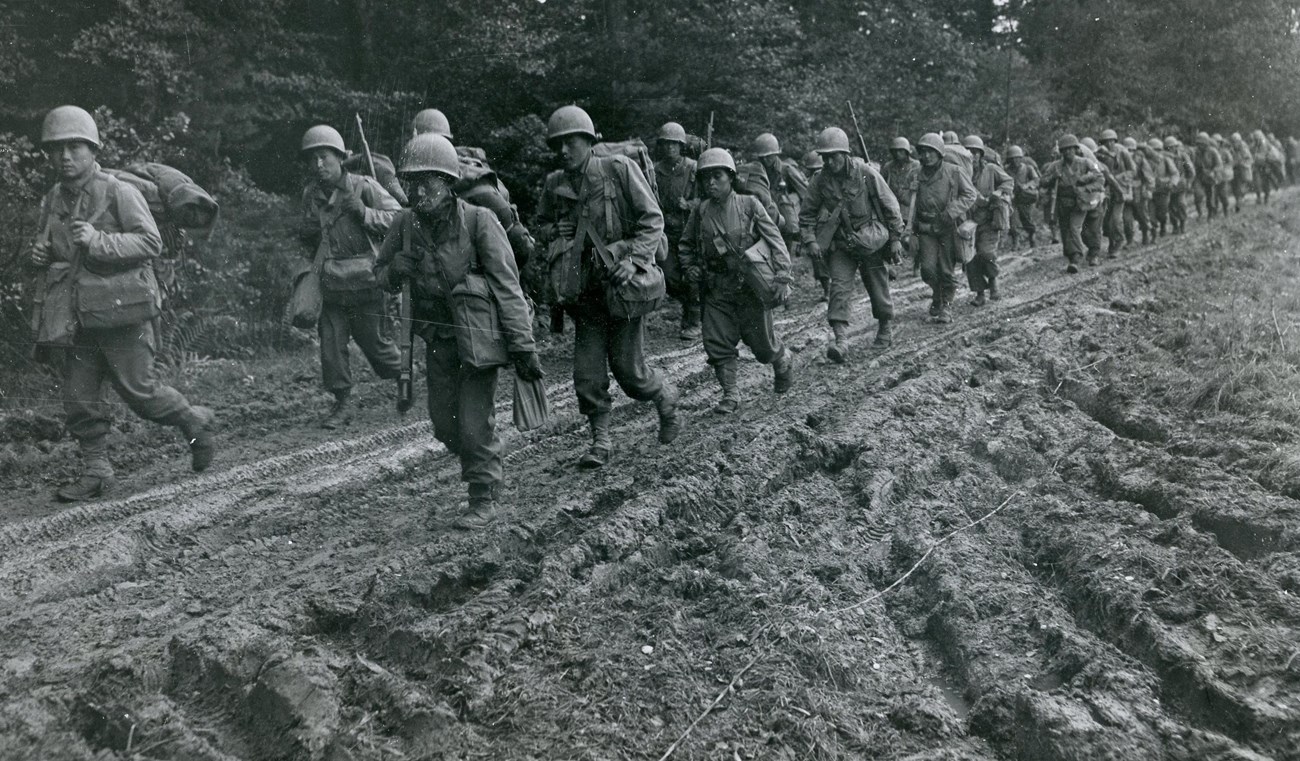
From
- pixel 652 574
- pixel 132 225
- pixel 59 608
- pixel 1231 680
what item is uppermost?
pixel 132 225

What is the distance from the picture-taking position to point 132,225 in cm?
716

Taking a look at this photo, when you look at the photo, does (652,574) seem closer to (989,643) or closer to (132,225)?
(989,643)

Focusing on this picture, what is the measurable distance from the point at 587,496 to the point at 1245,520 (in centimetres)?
343

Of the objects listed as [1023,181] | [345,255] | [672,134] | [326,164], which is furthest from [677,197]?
[1023,181]

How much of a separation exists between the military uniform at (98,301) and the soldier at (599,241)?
2647 millimetres

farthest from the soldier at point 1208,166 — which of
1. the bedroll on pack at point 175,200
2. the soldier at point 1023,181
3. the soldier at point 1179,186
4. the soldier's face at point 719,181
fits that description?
the bedroll on pack at point 175,200

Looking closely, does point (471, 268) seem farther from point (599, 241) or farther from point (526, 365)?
point (599, 241)

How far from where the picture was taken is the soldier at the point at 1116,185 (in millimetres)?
18234

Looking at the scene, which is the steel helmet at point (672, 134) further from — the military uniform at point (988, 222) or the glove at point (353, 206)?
the military uniform at point (988, 222)

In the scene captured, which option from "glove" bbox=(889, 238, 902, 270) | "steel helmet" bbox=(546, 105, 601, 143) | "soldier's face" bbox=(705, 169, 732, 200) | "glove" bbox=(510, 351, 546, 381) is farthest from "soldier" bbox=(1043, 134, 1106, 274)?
"glove" bbox=(510, 351, 546, 381)

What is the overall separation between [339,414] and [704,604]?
5.48 metres

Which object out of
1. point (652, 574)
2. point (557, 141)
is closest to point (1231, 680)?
point (652, 574)

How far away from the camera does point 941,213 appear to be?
12.5 metres

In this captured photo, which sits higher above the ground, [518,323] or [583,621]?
[518,323]
